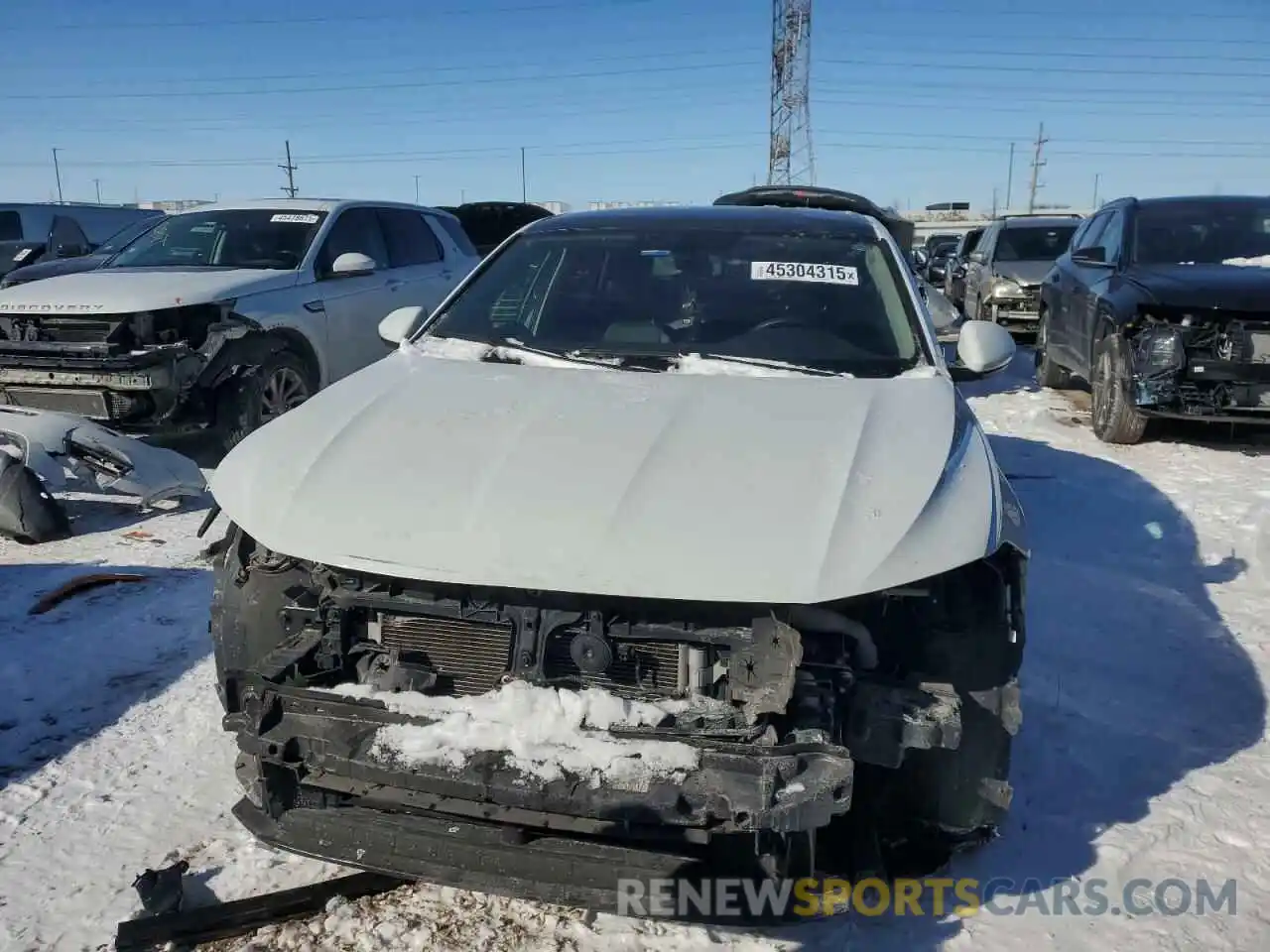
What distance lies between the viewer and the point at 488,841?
2.11 metres

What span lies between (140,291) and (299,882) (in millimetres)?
4749

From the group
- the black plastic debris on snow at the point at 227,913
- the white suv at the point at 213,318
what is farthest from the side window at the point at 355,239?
the black plastic debris on snow at the point at 227,913

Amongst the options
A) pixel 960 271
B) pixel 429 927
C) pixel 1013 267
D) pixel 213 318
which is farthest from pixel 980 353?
pixel 960 271

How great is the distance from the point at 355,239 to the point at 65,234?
33.0ft

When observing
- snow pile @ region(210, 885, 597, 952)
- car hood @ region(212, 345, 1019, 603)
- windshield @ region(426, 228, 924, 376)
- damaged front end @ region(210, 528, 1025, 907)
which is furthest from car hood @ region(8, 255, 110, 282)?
snow pile @ region(210, 885, 597, 952)

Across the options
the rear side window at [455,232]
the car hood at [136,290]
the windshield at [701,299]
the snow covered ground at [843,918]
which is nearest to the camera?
the snow covered ground at [843,918]

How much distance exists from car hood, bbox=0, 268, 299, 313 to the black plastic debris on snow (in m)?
4.51

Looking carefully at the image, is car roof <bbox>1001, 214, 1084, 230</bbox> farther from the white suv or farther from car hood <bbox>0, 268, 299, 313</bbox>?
car hood <bbox>0, 268, 299, 313</bbox>

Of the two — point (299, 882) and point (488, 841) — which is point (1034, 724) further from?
point (299, 882)

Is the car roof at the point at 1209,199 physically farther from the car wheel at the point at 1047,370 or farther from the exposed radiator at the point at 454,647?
the exposed radiator at the point at 454,647

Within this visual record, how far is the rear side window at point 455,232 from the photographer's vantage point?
29.1 ft

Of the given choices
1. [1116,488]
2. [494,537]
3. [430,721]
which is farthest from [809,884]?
[1116,488]

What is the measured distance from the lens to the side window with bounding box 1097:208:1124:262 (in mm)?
7824

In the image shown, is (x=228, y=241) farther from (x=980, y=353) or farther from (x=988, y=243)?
(x=988, y=243)
